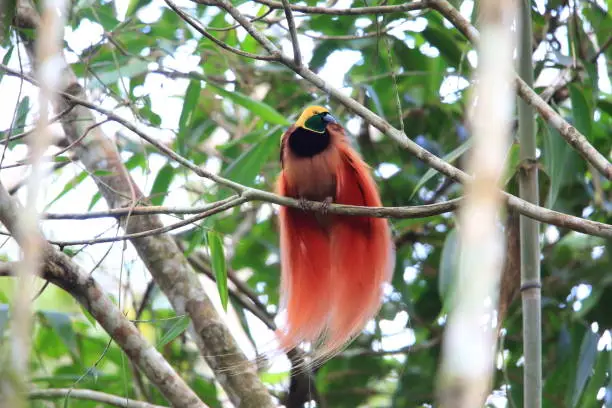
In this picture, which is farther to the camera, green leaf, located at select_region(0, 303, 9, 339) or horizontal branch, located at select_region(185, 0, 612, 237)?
green leaf, located at select_region(0, 303, 9, 339)

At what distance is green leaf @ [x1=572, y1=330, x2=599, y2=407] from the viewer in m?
2.46

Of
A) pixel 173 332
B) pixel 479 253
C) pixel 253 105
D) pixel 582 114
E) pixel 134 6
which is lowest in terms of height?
pixel 479 253

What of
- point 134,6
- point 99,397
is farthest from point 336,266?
point 134,6

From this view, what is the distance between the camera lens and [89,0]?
2.86 metres

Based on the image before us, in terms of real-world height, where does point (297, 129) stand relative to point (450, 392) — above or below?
above

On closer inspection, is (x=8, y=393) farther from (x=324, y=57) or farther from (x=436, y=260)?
(x=436, y=260)

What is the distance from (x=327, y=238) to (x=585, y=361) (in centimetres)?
95

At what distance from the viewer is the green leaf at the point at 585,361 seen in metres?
2.46

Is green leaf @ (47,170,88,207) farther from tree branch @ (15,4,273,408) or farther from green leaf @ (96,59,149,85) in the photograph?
green leaf @ (96,59,149,85)

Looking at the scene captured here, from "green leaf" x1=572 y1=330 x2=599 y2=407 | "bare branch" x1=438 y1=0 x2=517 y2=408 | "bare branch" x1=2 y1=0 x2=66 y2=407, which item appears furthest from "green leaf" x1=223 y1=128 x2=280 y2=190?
"bare branch" x1=438 y1=0 x2=517 y2=408

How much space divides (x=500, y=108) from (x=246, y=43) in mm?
2707

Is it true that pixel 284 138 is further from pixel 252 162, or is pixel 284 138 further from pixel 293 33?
pixel 293 33

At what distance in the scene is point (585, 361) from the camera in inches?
101

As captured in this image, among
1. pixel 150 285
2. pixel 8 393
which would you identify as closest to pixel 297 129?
pixel 150 285
